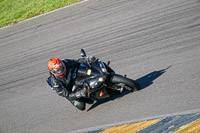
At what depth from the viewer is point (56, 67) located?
310 inches

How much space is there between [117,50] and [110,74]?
3354mm

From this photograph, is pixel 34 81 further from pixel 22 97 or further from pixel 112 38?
pixel 112 38

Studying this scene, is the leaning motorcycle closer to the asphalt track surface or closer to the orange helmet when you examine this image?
the orange helmet

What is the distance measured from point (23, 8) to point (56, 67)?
12399mm

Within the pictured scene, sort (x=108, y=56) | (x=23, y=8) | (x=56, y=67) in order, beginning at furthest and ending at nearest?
(x=23, y=8) < (x=108, y=56) < (x=56, y=67)

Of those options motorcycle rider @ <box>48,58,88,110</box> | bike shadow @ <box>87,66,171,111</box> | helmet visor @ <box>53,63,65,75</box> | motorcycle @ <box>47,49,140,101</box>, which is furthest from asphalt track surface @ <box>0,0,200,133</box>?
helmet visor @ <box>53,63,65,75</box>

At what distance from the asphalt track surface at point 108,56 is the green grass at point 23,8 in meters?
0.99

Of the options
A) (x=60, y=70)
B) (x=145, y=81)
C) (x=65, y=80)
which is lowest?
(x=145, y=81)

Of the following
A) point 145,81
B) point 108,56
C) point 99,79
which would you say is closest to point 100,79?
point 99,79

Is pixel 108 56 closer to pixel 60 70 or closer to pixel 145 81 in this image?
pixel 145 81

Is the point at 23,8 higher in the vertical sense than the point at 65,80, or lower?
higher

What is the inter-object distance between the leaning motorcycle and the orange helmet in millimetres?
377

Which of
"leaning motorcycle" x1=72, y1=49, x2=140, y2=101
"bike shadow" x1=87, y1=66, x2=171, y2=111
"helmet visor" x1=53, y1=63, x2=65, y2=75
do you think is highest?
"helmet visor" x1=53, y1=63, x2=65, y2=75

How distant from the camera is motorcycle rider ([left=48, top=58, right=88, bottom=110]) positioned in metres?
7.89
